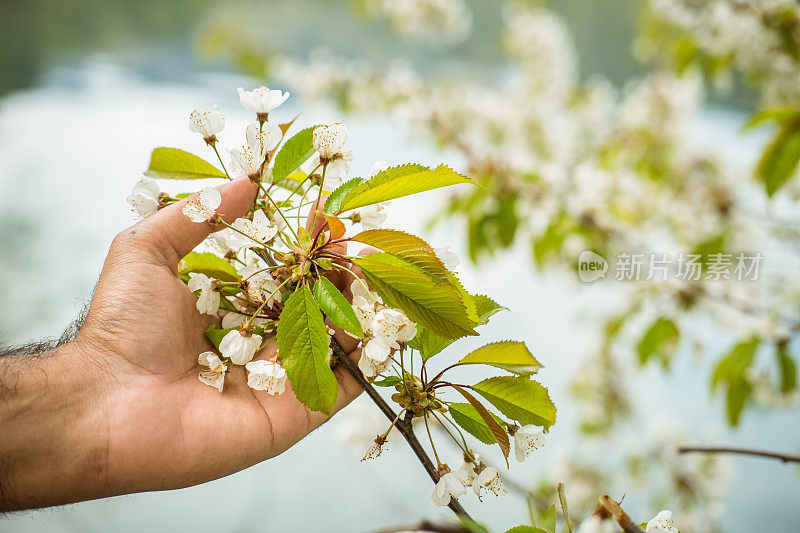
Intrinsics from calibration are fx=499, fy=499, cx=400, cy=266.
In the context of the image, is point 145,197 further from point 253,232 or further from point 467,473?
point 467,473

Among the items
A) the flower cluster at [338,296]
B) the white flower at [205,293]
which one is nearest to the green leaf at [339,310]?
the flower cluster at [338,296]

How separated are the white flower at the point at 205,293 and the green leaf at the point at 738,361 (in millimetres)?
990

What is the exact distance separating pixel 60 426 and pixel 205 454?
117 millimetres

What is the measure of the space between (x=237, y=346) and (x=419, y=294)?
0.15m

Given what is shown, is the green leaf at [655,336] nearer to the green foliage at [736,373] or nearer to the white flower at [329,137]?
the green foliage at [736,373]

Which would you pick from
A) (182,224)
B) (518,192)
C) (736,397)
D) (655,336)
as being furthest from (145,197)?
(736,397)

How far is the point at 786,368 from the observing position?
998 mm

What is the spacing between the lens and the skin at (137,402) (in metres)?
0.41

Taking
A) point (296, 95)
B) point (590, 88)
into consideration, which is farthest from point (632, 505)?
point (296, 95)

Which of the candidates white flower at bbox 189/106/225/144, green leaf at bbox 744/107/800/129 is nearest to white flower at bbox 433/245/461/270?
white flower at bbox 189/106/225/144

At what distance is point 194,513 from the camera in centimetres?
153

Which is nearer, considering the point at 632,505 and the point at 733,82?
the point at 632,505

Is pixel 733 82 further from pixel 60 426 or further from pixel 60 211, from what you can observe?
pixel 60 211

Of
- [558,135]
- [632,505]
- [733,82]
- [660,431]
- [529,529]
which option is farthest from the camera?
[733,82]
